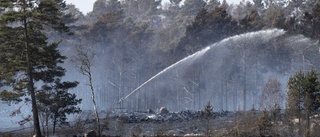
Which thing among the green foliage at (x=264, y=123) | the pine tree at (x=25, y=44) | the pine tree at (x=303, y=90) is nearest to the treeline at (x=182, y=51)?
the pine tree at (x=303, y=90)

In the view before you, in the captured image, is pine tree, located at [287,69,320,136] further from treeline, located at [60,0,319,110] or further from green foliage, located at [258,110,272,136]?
treeline, located at [60,0,319,110]

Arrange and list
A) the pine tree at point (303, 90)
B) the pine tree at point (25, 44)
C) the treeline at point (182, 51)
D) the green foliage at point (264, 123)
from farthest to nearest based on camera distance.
A: 1. the treeline at point (182, 51)
2. the pine tree at point (303, 90)
3. the pine tree at point (25, 44)
4. the green foliage at point (264, 123)

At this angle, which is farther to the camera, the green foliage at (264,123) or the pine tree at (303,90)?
the pine tree at (303,90)

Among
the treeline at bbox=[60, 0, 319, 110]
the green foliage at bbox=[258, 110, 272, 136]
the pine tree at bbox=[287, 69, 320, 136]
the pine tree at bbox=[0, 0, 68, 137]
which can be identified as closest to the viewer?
the green foliage at bbox=[258, 110, 272, 136]

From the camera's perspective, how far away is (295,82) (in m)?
→ 32.8

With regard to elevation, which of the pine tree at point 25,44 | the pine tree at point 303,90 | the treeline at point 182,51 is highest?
the treeline at point 182,51

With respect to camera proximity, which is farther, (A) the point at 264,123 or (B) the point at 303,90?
(B) the point at 303,90

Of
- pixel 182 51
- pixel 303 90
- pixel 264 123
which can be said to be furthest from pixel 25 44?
pixel 182 51

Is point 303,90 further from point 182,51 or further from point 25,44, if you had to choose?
point 182,51

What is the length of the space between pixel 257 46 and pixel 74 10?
65.4 metres

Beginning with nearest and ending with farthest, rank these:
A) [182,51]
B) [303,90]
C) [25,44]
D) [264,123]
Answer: [264,123] → [25,44] → [303,90] → [182,51]

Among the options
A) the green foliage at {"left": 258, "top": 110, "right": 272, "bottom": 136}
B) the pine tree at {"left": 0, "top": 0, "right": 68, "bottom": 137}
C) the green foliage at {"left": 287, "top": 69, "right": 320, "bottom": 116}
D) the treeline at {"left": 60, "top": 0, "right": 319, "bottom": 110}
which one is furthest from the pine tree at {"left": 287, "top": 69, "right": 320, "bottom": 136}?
the treeline at {"left": 60, "top": 0, "right": 319, "bottom": 110}

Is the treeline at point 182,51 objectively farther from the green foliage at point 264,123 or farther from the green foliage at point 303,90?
the green foliage at point 264,123

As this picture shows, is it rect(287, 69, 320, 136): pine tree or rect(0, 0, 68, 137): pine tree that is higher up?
rect(0, 0, 68, 137): pine tree
